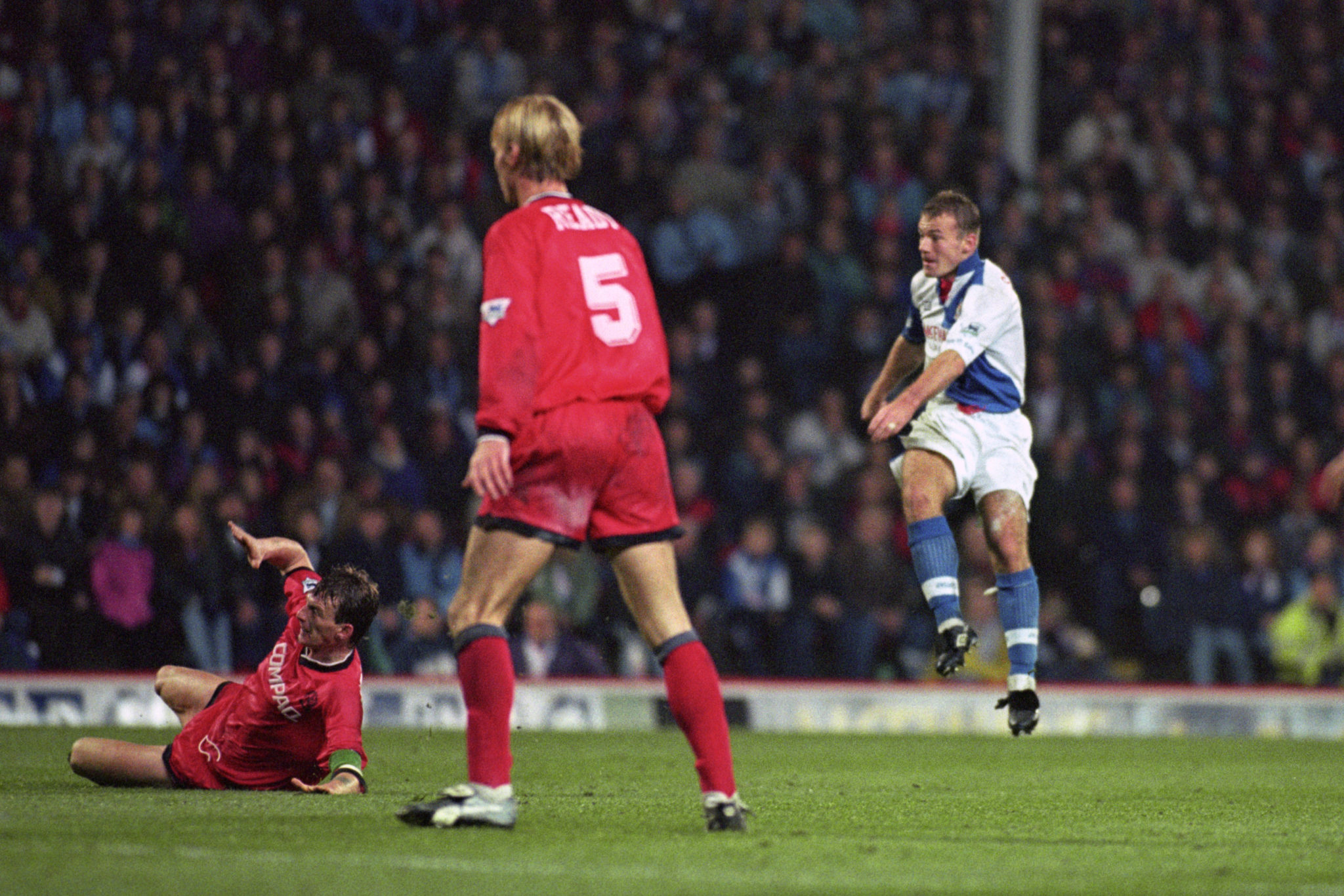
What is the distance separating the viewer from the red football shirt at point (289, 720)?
281 inches

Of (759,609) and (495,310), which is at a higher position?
(495,310)

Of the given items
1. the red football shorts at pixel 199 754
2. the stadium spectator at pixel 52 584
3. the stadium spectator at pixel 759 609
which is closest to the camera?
the red football shorts at pixel 199 754

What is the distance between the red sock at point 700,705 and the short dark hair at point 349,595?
68.6 inches

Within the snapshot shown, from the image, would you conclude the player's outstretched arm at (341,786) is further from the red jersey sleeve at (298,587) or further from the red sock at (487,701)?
the red sock at (487,701)

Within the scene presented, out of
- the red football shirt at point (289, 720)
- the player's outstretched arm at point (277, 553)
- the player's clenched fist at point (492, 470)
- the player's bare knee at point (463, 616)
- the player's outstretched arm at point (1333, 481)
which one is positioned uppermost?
the player's outstretched arm at point (1333, 481)

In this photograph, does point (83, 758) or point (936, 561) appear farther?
point (936, 561)

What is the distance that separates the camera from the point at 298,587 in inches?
293

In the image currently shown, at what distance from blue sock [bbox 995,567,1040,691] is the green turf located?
572 millimetres

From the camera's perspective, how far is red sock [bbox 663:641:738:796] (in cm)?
564

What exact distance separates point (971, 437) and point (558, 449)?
3.06 meters

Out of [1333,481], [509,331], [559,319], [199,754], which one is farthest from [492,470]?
[1333,481]

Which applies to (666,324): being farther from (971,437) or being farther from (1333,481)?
(1333,481)

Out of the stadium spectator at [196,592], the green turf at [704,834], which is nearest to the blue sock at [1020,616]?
the green turf at [704,834]

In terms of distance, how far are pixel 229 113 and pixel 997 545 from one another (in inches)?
339
